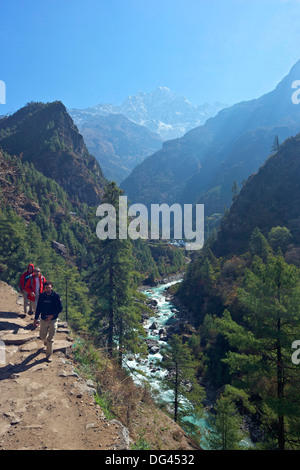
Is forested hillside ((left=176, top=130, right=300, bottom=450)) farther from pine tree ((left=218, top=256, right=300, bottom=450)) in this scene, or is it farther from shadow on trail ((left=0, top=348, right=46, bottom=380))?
shadow on trail ((left=0, top=348, right=46, bottom=380))

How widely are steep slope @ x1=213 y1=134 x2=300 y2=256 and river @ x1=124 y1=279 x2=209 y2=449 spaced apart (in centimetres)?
2245

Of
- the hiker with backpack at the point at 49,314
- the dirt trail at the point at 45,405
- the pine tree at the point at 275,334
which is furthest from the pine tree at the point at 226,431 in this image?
the hiker with backpack at the point at 49,314

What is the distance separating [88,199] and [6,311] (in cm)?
11582

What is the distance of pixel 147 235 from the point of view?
6201 inches

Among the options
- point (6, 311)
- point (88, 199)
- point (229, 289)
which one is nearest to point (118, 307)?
point (6, 311)

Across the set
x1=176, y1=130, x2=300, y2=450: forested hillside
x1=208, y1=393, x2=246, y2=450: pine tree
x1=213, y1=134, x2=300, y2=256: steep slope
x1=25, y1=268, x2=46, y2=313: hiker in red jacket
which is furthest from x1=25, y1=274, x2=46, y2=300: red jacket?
x1=213, y1=134, x2=300, y2=256: steep slope

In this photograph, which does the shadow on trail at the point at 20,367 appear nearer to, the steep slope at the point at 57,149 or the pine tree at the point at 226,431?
the pine tree at the point at 226,431

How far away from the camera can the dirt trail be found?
16.1ft

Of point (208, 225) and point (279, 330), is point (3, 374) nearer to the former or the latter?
point (279, 330)

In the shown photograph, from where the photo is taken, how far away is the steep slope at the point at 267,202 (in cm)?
6291

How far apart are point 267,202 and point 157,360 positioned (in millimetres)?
56107

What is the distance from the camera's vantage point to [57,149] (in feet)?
395

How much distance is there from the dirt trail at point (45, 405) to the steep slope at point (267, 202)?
2244 inches

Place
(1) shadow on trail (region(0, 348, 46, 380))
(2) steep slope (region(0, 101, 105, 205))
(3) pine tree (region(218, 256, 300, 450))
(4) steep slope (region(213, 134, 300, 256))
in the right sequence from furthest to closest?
(2) steep slope (region(0, 101, 105, 205)) < (4) steep slope (region(213, 134, 300, 256)) < (3) pine tree (region(218, 256, 300, 450)) < (1) shadow on trail (region(0, 348, 46, 380))
